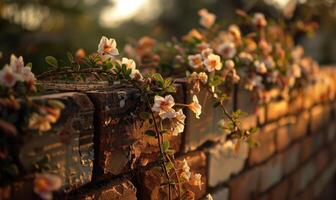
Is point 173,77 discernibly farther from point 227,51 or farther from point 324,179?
point 324,179

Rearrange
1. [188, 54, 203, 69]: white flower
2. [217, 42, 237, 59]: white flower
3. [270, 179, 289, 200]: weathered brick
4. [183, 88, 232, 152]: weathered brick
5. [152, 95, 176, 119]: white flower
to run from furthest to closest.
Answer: [270, 179, 289, 200]: weathered brick, [217, 42, 237, 59]: white flower, [188, 54, 203, 69]: white flower, [183, 88, 232, 152]: weathered brick, [152, 95, 176, 119]: white flower

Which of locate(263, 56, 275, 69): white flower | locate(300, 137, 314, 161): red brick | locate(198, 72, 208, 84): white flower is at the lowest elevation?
locate(300, 137, 314, 161): red brick

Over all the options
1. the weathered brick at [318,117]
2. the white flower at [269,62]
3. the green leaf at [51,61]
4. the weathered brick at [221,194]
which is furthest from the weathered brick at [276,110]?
the green leaf at [51,61]

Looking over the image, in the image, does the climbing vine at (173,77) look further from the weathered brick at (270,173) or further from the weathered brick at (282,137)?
the weathered brick at (270,173)

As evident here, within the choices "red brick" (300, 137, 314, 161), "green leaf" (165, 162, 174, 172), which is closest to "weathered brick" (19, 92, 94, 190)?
"green leaf" (165, 162, 174, 172)

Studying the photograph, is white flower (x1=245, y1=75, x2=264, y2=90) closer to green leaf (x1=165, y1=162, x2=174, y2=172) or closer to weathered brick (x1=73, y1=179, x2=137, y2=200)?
green leaf (x1=165, y1=162, x2=174, y2=172)

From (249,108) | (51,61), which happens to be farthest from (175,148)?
(249,108)

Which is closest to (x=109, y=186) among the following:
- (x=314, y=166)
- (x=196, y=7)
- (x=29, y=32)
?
(x=314, y=166)
